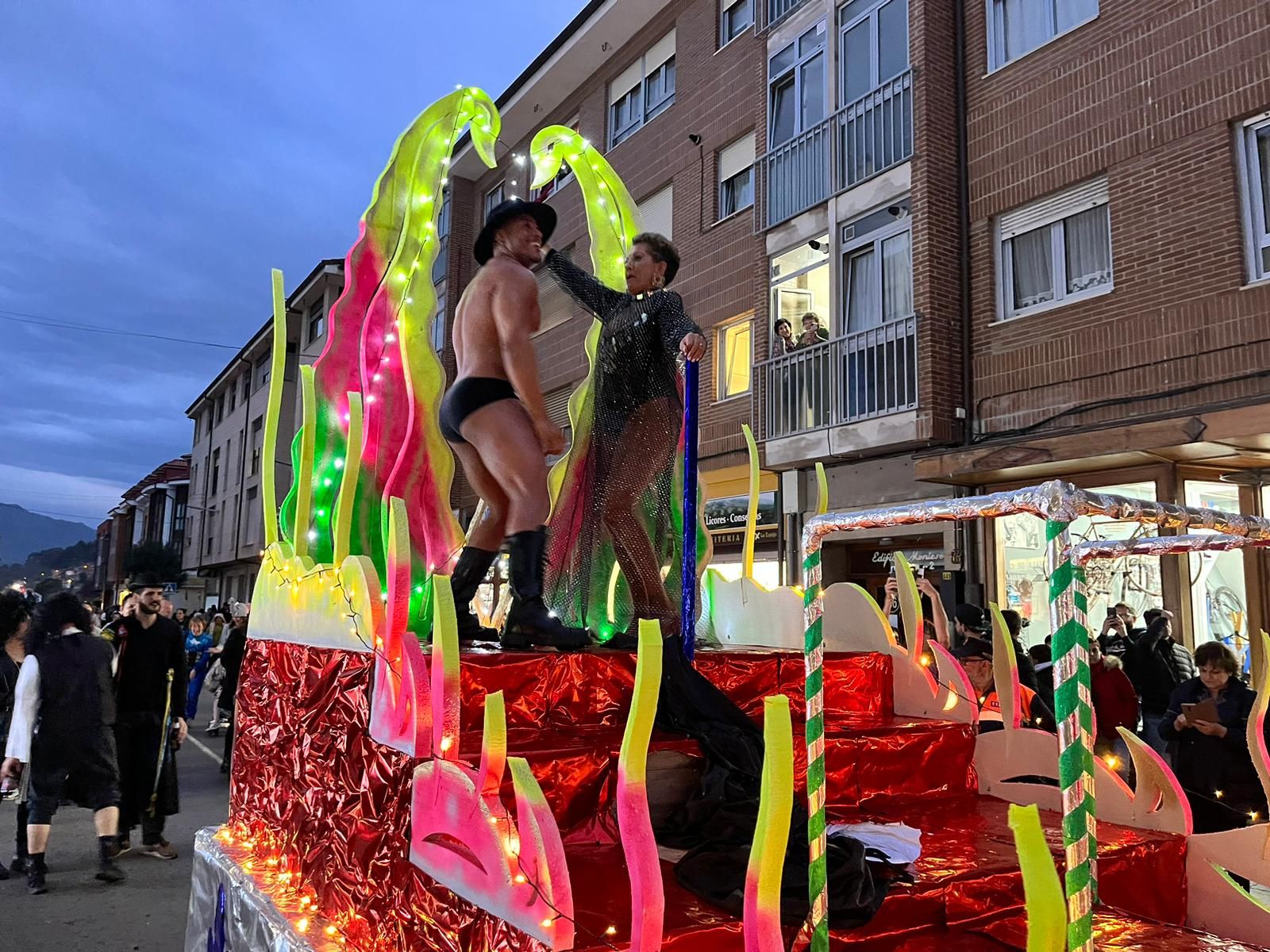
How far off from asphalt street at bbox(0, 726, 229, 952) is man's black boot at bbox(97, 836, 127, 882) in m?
0.05

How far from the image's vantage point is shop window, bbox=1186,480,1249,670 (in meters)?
8.22

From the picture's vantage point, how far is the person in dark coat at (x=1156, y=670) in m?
6.60

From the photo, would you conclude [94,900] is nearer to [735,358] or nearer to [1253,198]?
[1253,198]

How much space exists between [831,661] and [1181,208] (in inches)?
277

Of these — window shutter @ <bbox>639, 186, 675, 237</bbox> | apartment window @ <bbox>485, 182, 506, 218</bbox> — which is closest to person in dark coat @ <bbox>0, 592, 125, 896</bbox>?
window shutter @ <bbox>639, 186, 675, 237</bbox>

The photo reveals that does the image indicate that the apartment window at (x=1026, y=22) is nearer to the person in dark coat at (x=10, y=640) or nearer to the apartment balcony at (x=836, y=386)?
the apartment balcony at (x=836, y=386)

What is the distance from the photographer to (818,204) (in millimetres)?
11727

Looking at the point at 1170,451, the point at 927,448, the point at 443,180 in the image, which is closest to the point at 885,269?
the point at 927,448

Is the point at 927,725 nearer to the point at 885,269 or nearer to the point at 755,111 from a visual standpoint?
the point at 885,269

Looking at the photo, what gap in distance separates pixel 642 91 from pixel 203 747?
473 inches

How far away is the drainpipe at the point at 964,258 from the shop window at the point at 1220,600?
2.07 metres

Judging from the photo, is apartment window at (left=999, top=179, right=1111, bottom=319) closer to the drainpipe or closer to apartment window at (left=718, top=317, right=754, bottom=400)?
the drainpipe

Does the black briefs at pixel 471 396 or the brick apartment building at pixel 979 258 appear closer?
the black briefs at pixel 471 396

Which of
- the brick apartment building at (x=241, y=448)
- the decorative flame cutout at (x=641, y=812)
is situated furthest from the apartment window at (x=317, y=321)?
the decorative flame cutout at (x=641, y=812)
